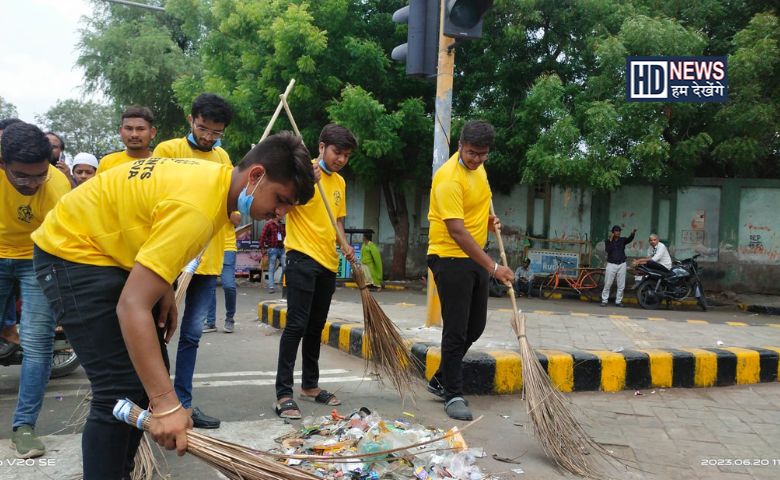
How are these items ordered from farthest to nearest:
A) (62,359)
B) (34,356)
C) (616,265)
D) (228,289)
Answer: (616,265) < (228,289) < (62,359) < (34,356)

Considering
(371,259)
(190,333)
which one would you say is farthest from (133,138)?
(371,259)

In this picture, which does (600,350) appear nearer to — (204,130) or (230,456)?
(204,130)

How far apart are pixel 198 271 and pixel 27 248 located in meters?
0.96

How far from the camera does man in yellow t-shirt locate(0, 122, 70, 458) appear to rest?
2.89 m

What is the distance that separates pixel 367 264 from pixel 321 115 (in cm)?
292

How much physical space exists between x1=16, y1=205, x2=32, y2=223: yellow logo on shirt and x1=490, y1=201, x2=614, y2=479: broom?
272 cm

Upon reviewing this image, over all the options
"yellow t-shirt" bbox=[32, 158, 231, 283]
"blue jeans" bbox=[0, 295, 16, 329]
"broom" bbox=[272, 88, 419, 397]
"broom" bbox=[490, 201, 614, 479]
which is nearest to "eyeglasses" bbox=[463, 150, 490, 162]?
"broom" bbox=[272, 88, 419, 397]

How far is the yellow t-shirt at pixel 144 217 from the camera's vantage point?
5.81 feet

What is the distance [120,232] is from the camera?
1.97 metres

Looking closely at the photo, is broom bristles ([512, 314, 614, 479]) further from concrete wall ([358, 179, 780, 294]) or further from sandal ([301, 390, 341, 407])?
concrete wall ([358, 179, 780, 294])

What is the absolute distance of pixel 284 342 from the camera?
363 centimetres

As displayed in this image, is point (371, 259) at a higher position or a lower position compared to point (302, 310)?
lower

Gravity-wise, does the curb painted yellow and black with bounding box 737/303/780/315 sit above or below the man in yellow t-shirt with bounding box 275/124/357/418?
below

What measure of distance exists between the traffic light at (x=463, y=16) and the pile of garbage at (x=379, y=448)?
125 inches
